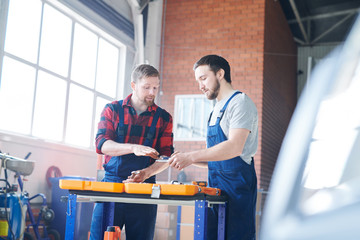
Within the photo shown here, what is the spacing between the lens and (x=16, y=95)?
5707 millimetres

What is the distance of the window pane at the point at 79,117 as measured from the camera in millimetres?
6785

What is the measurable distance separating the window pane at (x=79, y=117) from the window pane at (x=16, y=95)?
863 millimetres

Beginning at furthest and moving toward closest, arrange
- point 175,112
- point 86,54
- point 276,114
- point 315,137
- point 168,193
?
point 276,114
point 175,112
point 86,54
point 168,193
point 315,137

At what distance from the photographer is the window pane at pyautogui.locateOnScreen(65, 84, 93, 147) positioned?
6785 millimetres

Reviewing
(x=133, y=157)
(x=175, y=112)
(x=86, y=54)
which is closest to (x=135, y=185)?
(x=133, y=157)

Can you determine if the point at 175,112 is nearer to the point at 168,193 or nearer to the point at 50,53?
the point at 50,53

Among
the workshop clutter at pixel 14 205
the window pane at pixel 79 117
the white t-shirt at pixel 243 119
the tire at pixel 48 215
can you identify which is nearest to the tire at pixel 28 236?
the workshop clutter at pixel 14 205

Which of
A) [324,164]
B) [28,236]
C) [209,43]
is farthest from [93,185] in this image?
[209,43]

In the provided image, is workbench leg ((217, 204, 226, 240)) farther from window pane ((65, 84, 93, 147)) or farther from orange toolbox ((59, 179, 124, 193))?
window pane ((65, 84, 93, 147))

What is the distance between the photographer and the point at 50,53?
640 cm

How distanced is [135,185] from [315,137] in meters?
1.31

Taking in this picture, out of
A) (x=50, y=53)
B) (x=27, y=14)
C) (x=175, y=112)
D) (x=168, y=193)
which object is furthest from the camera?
(x=175, y=112)

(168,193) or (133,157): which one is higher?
(133,157)

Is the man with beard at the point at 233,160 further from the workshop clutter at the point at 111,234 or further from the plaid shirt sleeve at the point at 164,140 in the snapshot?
the workshop clutter at the point at 111,234
